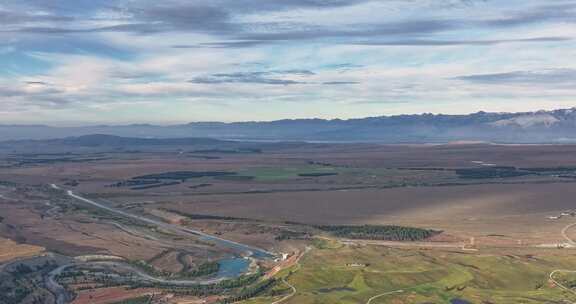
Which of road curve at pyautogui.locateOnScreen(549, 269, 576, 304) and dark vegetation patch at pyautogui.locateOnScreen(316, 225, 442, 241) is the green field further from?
dark vegetation patch at pyautogui.locateOnScreen(316, 225, 442, 241)

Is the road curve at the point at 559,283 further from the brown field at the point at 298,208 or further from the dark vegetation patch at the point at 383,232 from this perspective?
the dark vegetation patch at the point at 383,232

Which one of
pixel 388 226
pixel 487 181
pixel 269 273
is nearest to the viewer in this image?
pixel 269 273

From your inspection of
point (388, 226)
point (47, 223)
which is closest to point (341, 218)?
point (388, 226)

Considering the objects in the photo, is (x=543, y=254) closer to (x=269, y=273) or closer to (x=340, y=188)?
(x=269, y=273)

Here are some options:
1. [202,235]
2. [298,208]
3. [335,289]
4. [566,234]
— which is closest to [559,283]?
[335,289]

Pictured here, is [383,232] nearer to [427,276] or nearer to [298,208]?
[298,208]

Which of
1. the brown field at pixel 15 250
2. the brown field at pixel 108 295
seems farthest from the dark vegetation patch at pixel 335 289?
the brown field at pixel 15 250
